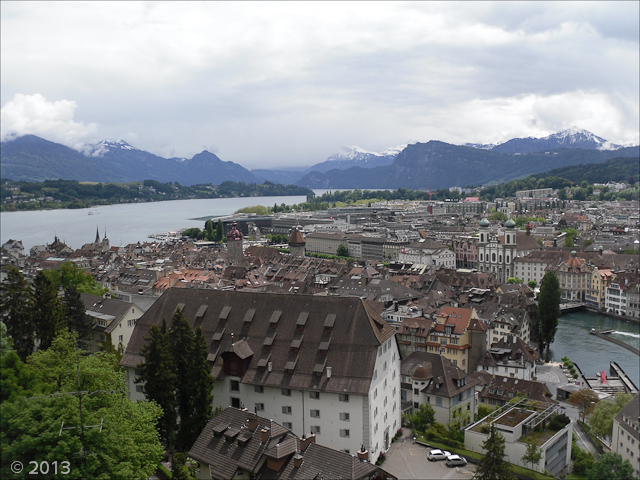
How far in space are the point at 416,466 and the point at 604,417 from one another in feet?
47.7

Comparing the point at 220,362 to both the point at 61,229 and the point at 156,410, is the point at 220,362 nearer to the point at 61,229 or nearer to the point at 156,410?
the point at 156,410

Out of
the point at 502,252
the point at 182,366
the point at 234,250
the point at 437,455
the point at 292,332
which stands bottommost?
the point at 437,455

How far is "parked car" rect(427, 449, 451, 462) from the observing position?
24.5 meters

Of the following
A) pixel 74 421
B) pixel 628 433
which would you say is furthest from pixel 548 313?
pixel 74 421

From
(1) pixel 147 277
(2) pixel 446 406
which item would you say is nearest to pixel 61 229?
(1) pixel 147 277

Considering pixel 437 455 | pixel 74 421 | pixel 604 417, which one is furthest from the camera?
pixel 604 417

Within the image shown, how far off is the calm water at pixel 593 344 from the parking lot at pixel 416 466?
28.3m

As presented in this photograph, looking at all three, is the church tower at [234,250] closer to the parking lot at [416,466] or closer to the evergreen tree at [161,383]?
the parking lot at [416,466]

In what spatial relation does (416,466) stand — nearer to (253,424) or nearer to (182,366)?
(253,424)

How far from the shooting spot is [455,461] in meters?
24.5

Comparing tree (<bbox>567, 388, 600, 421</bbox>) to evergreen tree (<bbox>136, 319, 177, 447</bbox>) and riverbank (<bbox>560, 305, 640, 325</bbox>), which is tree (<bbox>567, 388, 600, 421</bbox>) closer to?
evergreen tree (<bbox>136, 319, 177, 447</bbox>)

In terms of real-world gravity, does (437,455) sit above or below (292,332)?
below

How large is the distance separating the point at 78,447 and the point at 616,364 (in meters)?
47.3

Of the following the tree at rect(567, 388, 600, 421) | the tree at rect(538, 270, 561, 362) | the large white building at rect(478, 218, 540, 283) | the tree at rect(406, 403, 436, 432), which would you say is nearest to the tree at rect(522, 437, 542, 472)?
the tree at rect(406, 403, 436, 432)
